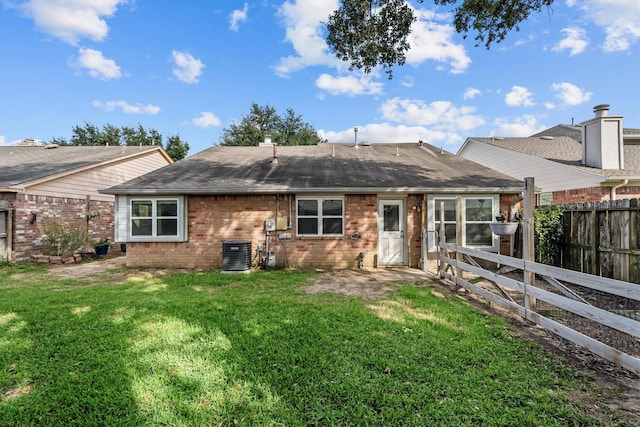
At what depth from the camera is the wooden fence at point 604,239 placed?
5488 millimetres

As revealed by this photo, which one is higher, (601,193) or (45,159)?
(45,159)

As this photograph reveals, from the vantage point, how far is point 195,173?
32.1ft

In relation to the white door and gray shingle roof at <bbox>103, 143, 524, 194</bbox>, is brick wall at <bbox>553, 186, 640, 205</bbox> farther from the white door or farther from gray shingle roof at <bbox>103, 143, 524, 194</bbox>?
the white door

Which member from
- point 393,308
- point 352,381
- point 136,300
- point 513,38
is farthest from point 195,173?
point 513,38

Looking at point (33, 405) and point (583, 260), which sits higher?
point (583, 260)

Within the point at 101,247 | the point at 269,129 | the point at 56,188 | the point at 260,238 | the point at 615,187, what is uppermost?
the point at 269,129

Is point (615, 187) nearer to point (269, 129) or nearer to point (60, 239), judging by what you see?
point (60, 239)

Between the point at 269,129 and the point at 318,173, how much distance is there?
28.4 metres

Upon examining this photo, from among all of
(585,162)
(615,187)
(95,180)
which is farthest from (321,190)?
(95,180)

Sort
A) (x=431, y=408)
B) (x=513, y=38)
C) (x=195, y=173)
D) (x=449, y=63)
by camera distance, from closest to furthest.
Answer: (x=431, y=408), (x=513, y=38), (x=195, y=173), (x=449, y=63)

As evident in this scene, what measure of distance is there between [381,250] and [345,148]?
6674mm

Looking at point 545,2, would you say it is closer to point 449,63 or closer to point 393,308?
point 449,63

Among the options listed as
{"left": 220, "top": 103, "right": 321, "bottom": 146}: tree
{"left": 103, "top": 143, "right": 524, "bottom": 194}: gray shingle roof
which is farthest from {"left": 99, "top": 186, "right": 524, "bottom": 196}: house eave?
{"left": 220, "top": 103, "right": 321, "bottom": 146}: tree

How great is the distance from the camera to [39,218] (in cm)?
1040
